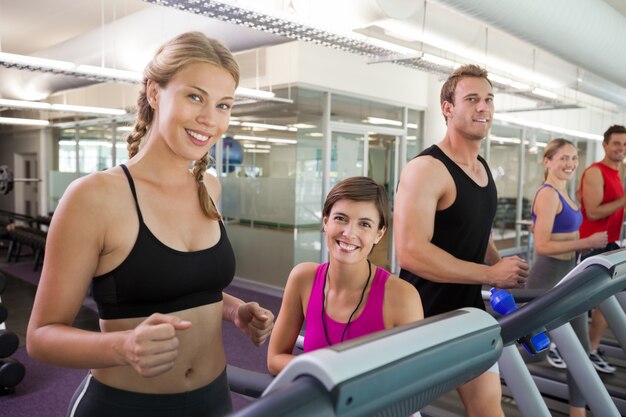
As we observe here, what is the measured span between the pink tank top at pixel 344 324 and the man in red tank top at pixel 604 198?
2581mm

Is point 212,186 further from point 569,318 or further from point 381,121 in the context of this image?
point 381,121

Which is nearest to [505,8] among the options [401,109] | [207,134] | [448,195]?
[448,195]

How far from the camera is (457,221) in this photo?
171 cm

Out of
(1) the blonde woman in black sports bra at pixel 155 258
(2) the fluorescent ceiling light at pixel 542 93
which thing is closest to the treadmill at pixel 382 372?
(1) the blonde woman in black sports bra at pixel 155 258

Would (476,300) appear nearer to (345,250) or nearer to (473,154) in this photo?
(473,154)

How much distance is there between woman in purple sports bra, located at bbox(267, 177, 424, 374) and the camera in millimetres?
1354

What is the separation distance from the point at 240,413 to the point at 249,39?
4.03 m

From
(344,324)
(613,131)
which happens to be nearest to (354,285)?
(344,324)

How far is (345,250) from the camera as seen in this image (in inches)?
54.1

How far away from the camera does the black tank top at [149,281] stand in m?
0.98

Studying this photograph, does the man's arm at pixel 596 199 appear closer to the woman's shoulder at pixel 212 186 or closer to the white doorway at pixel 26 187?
the woman's shoulder at pixel 212 186

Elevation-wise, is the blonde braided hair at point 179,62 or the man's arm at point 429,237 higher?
the blonde braided hair at point 179,62

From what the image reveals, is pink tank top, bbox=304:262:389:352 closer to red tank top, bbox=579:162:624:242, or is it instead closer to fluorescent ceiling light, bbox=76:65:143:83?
red tank top, bbox=579:162:624:242

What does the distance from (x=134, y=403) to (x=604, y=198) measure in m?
3.36
